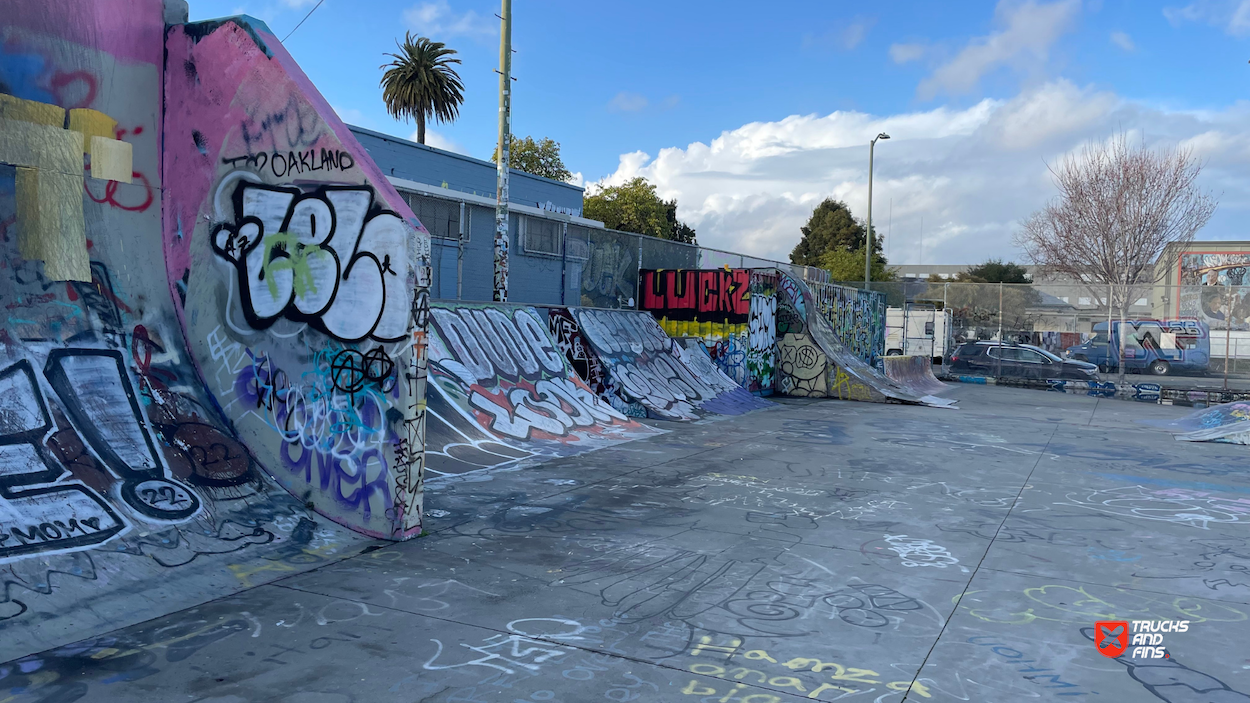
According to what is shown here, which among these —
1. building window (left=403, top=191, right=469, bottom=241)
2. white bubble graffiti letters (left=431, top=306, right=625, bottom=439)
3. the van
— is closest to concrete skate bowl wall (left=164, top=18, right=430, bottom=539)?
white bubble graffiti letters (left=431, top=306, right=625, bottom=439)

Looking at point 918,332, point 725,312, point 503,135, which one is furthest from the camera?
point 918,332

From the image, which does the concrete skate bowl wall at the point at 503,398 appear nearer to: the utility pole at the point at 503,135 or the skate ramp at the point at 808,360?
the utility pole at the point at 503,135

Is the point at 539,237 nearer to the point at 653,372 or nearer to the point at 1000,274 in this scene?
the point at 653,372

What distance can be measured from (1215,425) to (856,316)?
1253cm

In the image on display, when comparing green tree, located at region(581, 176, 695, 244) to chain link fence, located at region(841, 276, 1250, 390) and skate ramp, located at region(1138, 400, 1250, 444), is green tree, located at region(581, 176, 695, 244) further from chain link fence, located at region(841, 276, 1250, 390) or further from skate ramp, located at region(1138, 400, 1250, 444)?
skate ramp, located at region(1138, 400, 1250, 444)

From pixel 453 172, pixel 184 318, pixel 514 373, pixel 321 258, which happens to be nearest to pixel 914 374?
pixel 514 373

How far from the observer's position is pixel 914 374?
23562 mm

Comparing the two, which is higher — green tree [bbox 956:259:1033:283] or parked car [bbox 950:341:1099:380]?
green tree [bbox 956:259:1033:283]

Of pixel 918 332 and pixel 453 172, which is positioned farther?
pixel 453 172

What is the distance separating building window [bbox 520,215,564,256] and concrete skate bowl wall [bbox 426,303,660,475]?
554 cm

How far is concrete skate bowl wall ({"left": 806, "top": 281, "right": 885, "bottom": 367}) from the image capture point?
2347 cm

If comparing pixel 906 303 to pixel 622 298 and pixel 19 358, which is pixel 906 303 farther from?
pixel 19 358

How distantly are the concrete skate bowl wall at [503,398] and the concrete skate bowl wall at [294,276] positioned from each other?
7.50 ft

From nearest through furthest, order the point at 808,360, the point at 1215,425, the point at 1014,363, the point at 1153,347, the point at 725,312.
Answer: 1. the point at 1215,425
2. the point at 725,312
3. the point at 808,360
4. the point at 1153,347
5. the point at 1014,363
